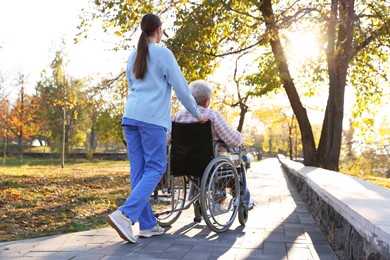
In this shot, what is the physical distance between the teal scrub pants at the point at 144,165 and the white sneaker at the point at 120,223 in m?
0.04

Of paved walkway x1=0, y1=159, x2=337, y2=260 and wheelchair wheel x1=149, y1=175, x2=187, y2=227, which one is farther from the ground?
wheelchair wheel x1=149, y1=175, x2=187, y2=227

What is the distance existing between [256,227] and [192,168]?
41.9 inches

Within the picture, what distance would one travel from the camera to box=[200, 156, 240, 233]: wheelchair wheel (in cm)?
401

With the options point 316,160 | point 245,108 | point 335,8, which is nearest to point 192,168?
point 335,8

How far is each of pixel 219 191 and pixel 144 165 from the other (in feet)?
2.98

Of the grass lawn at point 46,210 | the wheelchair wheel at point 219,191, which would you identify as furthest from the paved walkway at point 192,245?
the grass lawn at point 46,210

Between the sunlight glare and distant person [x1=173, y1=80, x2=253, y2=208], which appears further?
the sunlight glare

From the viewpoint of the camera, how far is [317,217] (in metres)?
5.27

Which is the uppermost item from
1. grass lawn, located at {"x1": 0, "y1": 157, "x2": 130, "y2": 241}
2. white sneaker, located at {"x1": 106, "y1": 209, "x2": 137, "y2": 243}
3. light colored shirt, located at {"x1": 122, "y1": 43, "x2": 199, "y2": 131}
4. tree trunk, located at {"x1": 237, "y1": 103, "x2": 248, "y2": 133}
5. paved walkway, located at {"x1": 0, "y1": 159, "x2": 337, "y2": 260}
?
tree trunk, located at {"x1": 237, "y1": 103, "x2": 248, "y2": 133}

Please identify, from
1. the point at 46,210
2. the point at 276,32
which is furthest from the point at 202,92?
the point at 276,32

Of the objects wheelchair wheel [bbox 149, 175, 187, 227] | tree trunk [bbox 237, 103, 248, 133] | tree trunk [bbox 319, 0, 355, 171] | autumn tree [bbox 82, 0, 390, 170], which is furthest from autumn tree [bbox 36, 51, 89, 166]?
wheelchair wheel [bbox 149, 175, 187, 227]

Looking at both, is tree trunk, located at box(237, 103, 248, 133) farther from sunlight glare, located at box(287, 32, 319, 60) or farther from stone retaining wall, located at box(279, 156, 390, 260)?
stone retaining wall, located at box(279, 156, 390, 260)

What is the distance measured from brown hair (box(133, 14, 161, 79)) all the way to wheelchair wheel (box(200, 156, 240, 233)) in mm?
1035

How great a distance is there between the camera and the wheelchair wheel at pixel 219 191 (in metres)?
4.01
